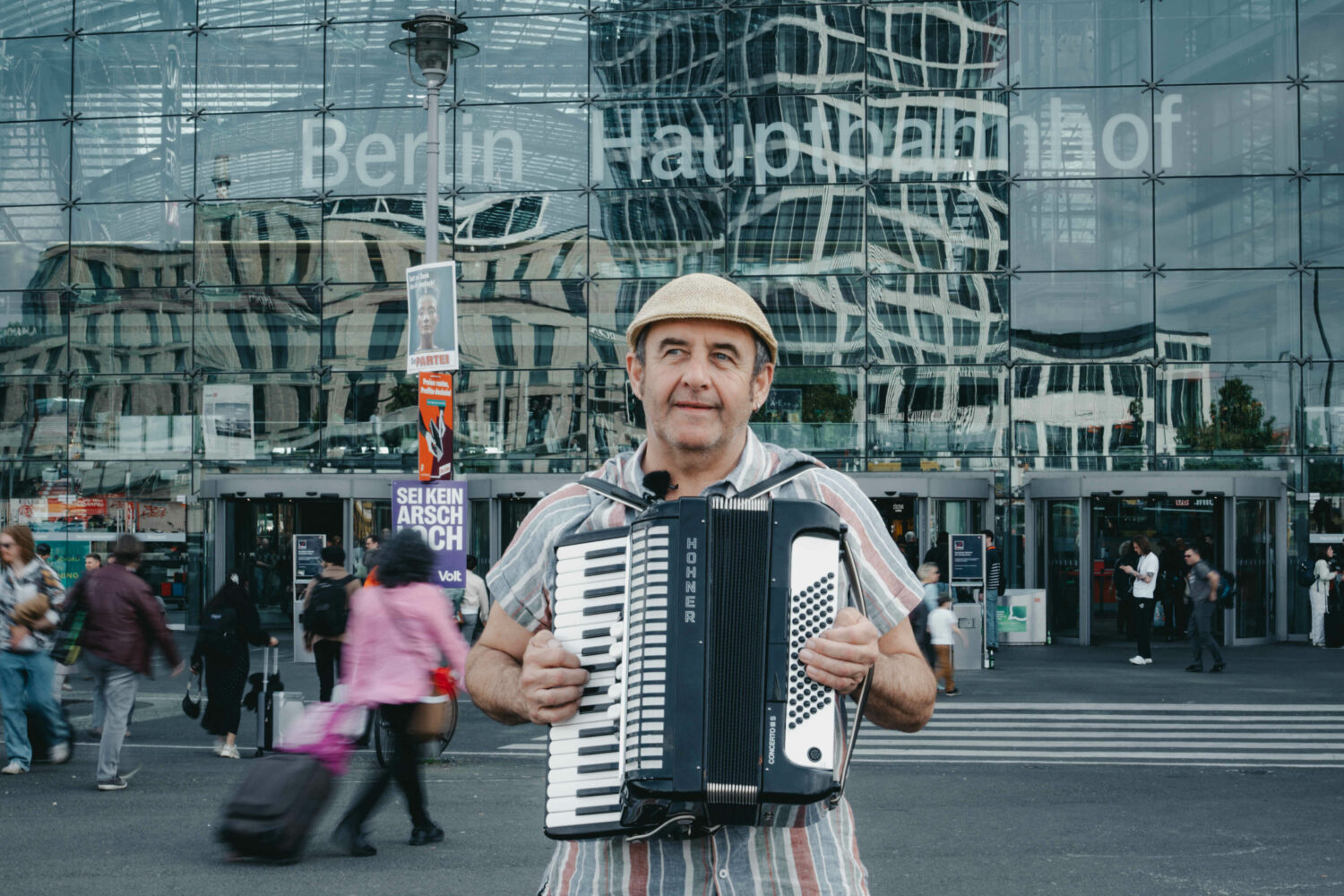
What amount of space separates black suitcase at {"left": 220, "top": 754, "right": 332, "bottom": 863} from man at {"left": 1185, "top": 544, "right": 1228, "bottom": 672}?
14870 mm

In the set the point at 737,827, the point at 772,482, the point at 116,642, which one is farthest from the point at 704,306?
the point at 116,642

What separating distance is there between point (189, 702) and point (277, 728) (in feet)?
6.48

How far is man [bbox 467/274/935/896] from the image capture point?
A: 278 cm

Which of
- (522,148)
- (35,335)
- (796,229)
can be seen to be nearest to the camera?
(796,229)

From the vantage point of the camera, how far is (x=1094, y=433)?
85.5 ft

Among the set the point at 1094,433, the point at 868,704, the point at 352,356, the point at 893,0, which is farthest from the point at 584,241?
the point at 868,704

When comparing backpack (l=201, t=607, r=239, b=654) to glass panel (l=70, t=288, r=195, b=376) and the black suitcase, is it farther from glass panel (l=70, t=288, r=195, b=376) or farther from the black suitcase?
glass panel (l=70, t=288, r=195, b=376)

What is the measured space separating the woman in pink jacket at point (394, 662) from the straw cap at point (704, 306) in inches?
209

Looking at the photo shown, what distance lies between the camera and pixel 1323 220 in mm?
26047

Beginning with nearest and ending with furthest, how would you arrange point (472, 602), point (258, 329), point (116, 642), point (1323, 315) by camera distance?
point (116, 642) → point (472, 602) → point (1323, 315) → point (258, 329)

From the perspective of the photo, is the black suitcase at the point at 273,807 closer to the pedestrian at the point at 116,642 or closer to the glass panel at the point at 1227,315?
the pedestrian at the point at 116,642

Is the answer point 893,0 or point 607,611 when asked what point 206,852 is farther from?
point 893,0

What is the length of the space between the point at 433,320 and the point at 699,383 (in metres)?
12.2

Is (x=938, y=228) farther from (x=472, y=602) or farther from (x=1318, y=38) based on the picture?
(x=472, y=602)
